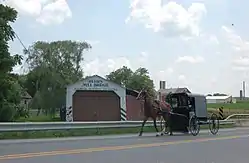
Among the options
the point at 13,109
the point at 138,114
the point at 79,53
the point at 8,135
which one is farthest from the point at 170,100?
the point at 79,53

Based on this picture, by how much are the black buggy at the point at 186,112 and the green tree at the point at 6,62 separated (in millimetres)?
12314

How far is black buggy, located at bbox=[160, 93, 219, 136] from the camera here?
2488 cm

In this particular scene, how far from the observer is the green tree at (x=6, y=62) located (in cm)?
3253

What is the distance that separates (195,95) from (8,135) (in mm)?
10180

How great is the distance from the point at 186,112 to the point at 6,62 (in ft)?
44.1

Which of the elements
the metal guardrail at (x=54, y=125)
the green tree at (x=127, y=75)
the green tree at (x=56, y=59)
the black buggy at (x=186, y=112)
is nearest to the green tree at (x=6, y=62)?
the metal guardrail at (x=54, y=125)

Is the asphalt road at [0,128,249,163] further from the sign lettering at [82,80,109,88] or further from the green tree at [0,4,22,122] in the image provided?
the sign lettering at [82,80,109,88]

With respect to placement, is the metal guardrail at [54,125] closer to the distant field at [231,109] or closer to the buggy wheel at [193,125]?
the buggy wheel at [193,125]

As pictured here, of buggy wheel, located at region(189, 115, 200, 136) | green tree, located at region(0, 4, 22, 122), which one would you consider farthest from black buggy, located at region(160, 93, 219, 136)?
green tree, located at region(0, 4, 22, 122)

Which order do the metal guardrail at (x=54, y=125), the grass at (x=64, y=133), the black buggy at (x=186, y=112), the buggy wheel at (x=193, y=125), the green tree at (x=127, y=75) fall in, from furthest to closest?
the green tree at (x=127, y=75) < the black buggy at (x=186, y=112) < the buggy wheel at (x=193, y=125) < the grass at (x=64, y=133) < the metal guardrail at (x=54, y=125)

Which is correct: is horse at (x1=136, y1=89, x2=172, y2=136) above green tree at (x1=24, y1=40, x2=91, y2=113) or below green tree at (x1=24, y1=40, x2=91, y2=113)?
below

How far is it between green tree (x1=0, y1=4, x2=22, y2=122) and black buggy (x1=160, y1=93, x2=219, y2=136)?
12.3m

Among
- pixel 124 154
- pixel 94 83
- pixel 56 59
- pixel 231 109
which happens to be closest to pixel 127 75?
pixel 56 59

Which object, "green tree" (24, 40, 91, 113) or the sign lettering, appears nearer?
the sign lettering
